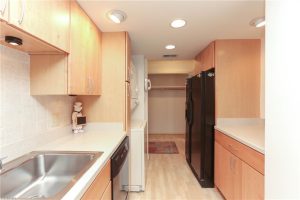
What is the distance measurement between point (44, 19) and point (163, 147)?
13.2 feet

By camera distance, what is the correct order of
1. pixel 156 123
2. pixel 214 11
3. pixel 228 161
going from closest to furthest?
pixel 214 11 < pixel 228 161 < pixel 156 123

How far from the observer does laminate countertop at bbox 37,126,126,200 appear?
0.84 m

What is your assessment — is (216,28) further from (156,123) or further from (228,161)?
(156,123)

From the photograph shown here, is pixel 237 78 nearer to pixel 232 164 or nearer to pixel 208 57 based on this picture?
pixel 208 57

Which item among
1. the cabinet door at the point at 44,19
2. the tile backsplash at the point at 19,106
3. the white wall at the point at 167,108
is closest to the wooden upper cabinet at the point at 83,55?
the cabinet door at the point at 44,19

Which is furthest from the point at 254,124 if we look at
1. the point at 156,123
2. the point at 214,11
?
the point at 156,123

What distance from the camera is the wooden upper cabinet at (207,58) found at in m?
2.57

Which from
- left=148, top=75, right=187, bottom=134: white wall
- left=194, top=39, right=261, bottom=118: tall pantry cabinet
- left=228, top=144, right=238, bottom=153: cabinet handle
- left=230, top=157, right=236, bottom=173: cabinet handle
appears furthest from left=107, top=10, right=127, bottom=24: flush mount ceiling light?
left=148, top=75, right=187, bottom=134: white wall

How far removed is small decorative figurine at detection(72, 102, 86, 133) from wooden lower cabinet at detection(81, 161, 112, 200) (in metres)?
0.89

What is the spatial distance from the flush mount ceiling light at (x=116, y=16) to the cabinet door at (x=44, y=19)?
43 centimetres

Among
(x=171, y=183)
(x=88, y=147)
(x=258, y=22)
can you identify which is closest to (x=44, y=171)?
(x=88, y=147)

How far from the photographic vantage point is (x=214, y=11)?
1666 millimetres

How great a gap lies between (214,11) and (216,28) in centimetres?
45

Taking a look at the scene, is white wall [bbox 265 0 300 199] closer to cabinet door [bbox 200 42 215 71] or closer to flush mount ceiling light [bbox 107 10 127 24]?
flush mount ceiling light [bbox 107 10 127 24]
